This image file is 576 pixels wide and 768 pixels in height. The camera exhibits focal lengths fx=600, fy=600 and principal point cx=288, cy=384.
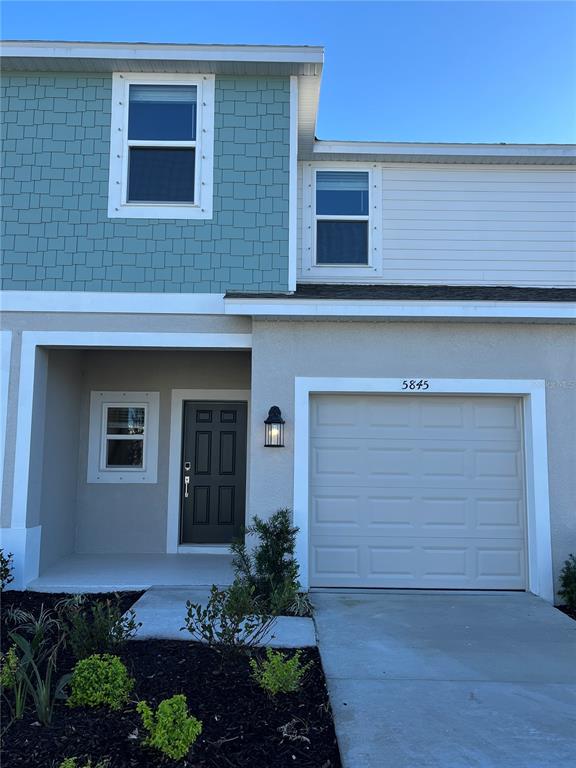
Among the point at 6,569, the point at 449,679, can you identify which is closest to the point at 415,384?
the point at 449,679

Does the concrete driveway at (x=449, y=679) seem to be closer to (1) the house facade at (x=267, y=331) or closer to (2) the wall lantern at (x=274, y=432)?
(1) the house facade at (x=267, y=331)

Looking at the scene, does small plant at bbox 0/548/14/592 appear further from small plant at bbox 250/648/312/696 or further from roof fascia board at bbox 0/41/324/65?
roof fascia board at bbox 0/41/324/65

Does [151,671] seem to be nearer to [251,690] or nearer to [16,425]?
[251,690]

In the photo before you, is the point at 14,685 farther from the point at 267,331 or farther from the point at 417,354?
the point at 417,354

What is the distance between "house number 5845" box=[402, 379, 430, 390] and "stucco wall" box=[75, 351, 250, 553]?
2.60m

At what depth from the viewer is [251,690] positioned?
13.1 feet

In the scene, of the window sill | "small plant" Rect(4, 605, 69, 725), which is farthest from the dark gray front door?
"small plant" Rect(4, 605, 69, 725)

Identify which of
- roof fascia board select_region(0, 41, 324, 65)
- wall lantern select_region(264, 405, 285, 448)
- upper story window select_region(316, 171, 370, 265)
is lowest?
wall lantern select_region(264, 405, 285, 448)

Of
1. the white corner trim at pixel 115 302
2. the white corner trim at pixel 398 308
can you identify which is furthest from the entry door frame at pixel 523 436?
the white corner trim at pixel 115 302

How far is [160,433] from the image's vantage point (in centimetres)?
875

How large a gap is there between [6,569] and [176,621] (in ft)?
7.35

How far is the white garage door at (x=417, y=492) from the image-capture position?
6.82 meters

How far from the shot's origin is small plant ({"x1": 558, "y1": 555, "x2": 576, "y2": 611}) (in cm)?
626

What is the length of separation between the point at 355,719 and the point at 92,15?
25.3 ft
